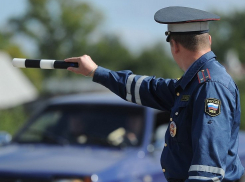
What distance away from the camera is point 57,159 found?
18.0 feet

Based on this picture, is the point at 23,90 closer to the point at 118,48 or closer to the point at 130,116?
the point at 130,116

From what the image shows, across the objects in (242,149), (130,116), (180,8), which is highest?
(180,8)

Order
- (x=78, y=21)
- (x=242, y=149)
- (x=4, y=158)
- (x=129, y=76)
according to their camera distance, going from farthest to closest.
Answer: (x=78, y=21), (x=242, y=149), (x=4, y=158), (x=129, y=76)

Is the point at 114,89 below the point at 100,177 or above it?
above

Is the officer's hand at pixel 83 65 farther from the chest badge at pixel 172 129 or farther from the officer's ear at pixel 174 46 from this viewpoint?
the chest badge at pixel 172 129

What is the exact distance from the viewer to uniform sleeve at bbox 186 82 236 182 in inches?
101

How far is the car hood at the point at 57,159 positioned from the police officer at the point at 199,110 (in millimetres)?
2192

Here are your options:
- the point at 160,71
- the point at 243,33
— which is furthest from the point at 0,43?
the point at 243,33

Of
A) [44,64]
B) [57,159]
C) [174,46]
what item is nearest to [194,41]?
[174,46]

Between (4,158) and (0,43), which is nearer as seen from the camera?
(4,158)

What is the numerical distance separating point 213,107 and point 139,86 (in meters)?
0.80

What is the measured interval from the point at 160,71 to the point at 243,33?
1933cm

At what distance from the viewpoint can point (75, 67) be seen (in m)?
3.27

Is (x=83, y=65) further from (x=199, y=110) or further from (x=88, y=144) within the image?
(x=88, y=144)
